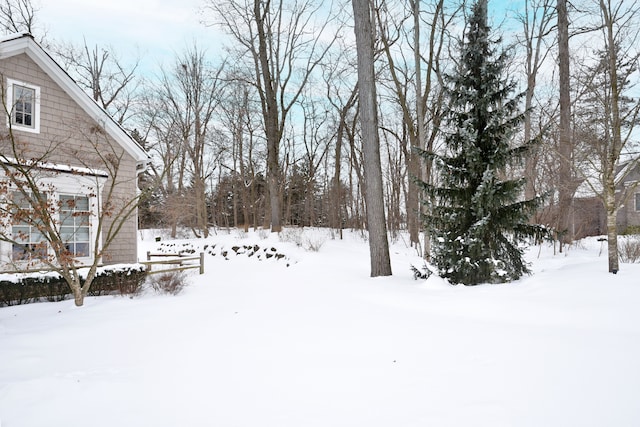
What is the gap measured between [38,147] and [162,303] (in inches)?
201

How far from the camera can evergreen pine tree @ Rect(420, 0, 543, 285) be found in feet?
20.1

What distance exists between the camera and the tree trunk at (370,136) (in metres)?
8.01

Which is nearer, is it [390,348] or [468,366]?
[468,366]

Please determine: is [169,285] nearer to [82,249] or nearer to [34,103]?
[82,249]

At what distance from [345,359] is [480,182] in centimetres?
469

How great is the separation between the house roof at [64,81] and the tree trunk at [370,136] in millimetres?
6382

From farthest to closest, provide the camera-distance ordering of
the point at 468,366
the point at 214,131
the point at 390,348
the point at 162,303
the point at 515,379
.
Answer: the point at 214,131, the point at 162,303, the point at 390,348, the point at 468,366, the point at 515,379

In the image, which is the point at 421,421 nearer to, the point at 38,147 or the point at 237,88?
the point at 38,147

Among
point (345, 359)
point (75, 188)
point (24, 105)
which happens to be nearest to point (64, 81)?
point (24, 105)

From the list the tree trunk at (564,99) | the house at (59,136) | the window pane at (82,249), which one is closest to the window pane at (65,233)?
the house at (59,136)

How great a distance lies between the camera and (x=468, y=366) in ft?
9.87

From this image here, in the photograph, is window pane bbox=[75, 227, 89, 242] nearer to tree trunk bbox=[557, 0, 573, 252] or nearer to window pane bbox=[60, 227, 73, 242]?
window pane bbox=[60, 227, 73, 242]

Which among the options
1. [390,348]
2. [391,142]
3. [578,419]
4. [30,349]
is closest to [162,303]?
[30,349]

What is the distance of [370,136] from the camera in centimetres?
817
